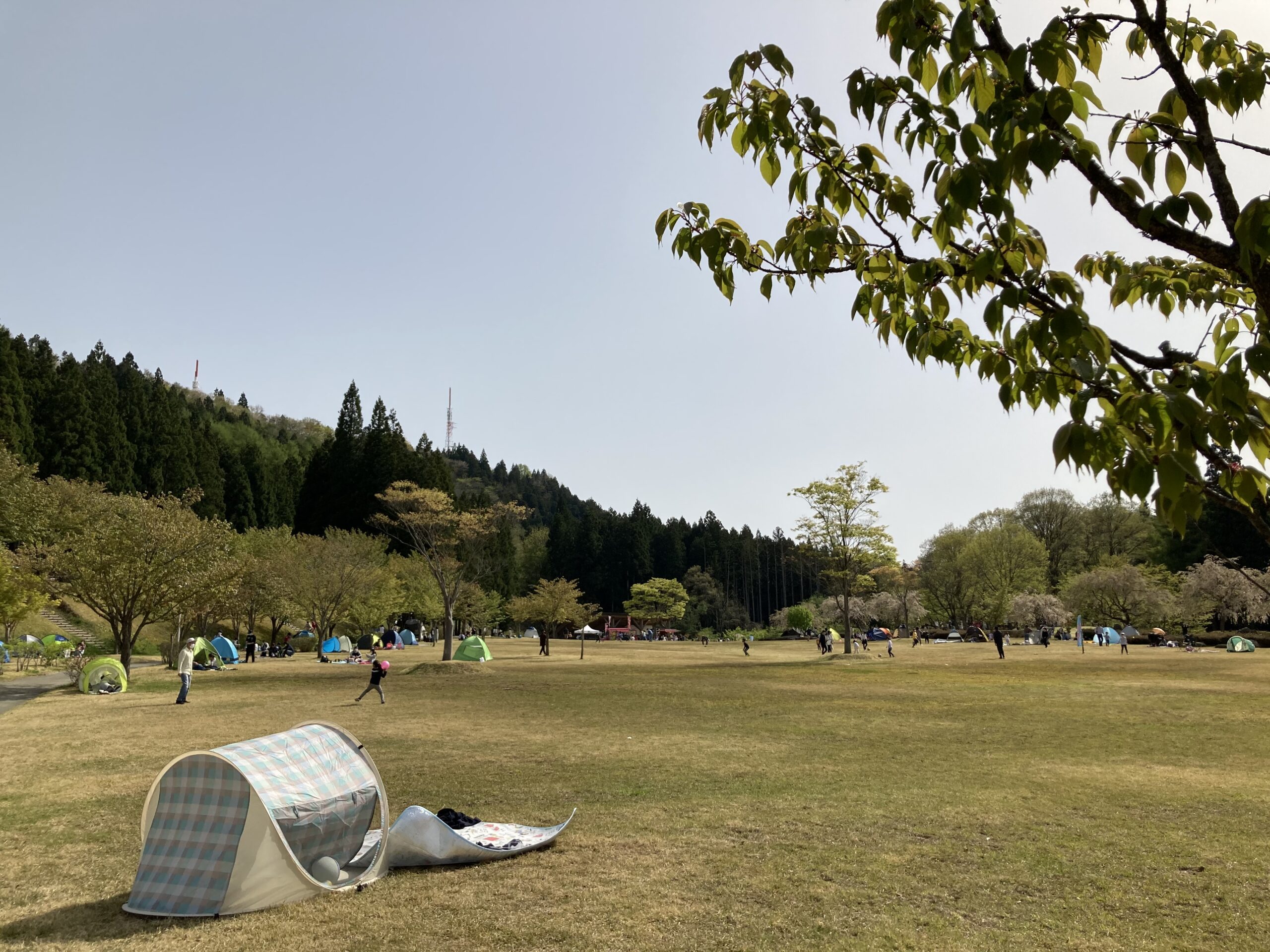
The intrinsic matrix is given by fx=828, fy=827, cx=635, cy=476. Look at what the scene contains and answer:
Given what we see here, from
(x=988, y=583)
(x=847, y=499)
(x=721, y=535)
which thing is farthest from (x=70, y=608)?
(x=721, y=535)

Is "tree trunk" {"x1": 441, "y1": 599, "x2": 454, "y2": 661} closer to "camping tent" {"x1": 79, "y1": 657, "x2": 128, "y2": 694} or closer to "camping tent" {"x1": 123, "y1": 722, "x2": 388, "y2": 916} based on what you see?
"camping tent" {"x1": 79, "y1": 657, "x2": 128, "y2": 694}

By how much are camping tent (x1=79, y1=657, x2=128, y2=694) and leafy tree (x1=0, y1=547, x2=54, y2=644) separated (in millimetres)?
5996

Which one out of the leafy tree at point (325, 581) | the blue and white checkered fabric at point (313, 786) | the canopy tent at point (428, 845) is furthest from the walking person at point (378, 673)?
the leafy tree at point (325, 581)

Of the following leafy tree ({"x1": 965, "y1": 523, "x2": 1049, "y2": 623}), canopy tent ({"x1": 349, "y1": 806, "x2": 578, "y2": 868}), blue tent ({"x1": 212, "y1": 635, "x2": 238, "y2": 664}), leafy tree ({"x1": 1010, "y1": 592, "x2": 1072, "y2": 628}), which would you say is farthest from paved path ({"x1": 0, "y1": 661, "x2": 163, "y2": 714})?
leafy tree ({"x1": 965, "y1": 523, "x2": 1049, "y2": 623})

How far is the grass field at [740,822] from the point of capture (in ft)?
19.6

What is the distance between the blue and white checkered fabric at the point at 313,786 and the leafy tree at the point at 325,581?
123 feet

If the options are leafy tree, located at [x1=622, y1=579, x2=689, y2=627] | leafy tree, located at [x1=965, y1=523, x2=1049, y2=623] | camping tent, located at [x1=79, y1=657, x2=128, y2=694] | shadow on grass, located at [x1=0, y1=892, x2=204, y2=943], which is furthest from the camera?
leafy tree, located at [x1=622, y1=579, x2=689, y2=627]

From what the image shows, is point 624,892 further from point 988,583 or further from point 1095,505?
point 1095,505

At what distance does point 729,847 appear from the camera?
790 cm

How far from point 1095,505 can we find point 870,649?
121 feet

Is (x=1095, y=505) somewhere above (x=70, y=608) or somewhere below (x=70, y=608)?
above

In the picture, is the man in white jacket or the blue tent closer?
the man in white jacket

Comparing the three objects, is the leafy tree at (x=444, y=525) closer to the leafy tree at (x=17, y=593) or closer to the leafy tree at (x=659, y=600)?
the leafy tree at (x=17, y=593)

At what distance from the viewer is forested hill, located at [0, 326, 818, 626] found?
63.2 meters
